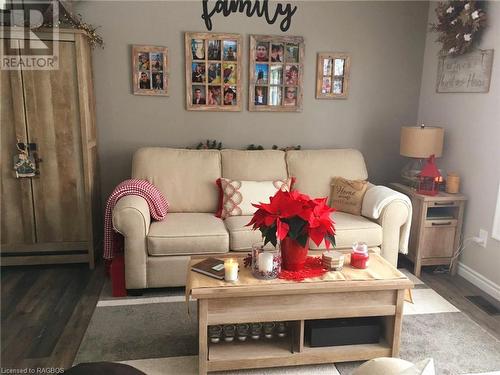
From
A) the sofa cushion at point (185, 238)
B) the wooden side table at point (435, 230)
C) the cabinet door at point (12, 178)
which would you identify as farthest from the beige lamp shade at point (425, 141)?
the cabinet door at point (12, 178)

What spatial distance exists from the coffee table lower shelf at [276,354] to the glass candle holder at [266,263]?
1.26ft

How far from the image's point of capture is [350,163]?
11.8 ft

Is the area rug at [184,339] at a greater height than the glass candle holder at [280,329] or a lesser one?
lesser

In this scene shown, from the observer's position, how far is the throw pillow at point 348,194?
3.30 metres

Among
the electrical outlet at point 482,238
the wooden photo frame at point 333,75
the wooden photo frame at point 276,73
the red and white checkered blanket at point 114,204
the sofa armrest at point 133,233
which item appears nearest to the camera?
the sofa armrest at point 133,233

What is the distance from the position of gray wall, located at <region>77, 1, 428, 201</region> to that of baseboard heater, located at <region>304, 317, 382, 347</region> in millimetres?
2059

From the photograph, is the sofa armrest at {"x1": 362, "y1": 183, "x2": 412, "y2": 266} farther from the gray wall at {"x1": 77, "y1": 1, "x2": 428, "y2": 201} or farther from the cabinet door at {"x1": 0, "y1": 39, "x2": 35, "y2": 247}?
the cabinet door at {"x1": 0, "y1": 39, "x2": 35, "y2": 247}

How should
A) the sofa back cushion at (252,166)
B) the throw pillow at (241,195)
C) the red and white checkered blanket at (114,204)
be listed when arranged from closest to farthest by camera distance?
the red and white checkered blanket at (114,204), the throw pillow at (241,195), the sofa back cushion at (252,166)

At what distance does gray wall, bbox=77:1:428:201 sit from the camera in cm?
352

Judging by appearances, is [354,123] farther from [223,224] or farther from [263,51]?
[223,224]

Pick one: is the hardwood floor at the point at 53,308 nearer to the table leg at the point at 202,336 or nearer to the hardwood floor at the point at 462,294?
the hardwood floor at the point at 462,294

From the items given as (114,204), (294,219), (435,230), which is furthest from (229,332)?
(435,230)

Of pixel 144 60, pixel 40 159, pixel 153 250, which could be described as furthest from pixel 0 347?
Result: pixel 144 60

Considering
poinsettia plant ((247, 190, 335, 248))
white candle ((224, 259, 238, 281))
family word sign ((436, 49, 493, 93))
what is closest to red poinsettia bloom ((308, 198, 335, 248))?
poinsettia plant ((247, 190, 335, 248))
